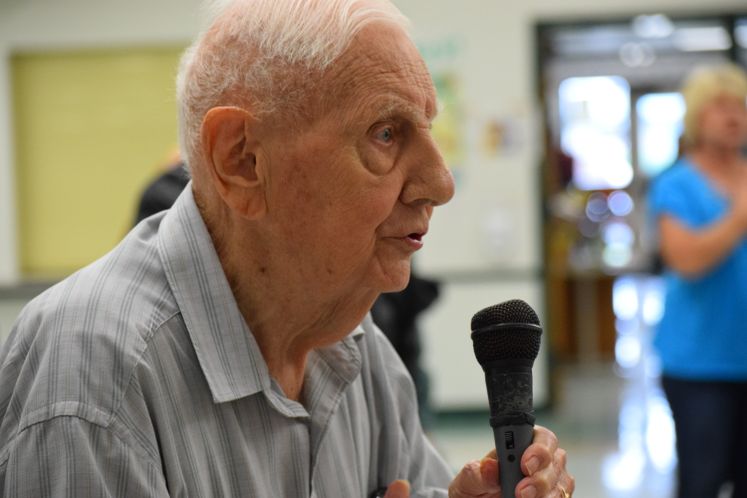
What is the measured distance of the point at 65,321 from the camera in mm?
1098

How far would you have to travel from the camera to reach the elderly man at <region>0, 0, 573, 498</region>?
110 cm

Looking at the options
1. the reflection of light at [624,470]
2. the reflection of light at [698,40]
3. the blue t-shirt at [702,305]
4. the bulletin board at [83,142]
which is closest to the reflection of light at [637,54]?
the reflection of light at [698,40]

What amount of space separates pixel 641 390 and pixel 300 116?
7.45 m

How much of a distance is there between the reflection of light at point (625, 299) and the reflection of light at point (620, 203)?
84cm

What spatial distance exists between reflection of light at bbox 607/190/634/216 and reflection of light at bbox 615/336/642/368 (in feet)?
6.91

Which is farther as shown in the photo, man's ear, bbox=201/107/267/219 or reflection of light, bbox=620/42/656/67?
reflection of light, bbox=620/42/656/67

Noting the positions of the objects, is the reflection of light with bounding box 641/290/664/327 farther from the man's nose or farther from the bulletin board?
the man's nose

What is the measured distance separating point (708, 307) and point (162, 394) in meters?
2.54

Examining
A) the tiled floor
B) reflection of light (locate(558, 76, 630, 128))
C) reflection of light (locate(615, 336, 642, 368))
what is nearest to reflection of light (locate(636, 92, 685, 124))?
reflection of light (locate(558, 76, 630, 128))

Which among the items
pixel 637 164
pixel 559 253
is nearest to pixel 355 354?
pixel 559 253

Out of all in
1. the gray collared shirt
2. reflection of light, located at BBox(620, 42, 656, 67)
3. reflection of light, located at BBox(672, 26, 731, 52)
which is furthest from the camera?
reflection of light, located at BBox(620, 42, 656, 67)

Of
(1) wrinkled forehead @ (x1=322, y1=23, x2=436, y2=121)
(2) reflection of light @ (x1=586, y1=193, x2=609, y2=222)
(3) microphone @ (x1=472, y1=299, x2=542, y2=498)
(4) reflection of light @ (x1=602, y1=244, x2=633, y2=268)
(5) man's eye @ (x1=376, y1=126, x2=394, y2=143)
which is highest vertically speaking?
(1) wrinkled forehead @ (x1=322, y1=23, x2=436, y2=121)

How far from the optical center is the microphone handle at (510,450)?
1.17 meters

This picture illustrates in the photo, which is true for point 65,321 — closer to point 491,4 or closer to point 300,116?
point 300,116
